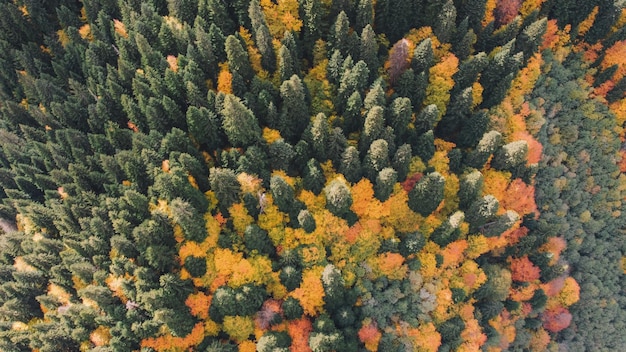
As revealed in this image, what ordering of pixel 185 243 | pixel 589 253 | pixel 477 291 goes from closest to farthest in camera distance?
pixel 185 243
pixel 477 291
pixel 589 253

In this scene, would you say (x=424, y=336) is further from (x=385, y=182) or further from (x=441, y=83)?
(x=441, y=83)

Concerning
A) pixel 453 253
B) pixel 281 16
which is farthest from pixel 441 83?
pixel 281 16

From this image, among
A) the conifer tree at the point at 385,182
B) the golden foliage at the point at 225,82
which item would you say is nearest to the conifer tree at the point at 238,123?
the golden foliage at the point at 225,82

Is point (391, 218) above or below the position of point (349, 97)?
below

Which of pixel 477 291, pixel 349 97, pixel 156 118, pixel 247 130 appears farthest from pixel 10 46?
pixel 477 291

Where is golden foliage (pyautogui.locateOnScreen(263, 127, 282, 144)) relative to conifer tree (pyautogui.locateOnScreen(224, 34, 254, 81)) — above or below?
below

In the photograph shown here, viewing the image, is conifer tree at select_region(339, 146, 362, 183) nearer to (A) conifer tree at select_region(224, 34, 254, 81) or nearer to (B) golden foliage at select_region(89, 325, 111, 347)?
(A) conifer tree at select_region(224, 34, 254, 81)

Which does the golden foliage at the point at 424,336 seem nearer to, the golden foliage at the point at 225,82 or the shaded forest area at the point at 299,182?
the shaded forest area at the point at 299,182

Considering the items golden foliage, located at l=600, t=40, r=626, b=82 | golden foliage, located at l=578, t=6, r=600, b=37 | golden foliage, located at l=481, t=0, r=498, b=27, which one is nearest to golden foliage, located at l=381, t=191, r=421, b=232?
golden foliage, located at l=481, t=0, r=498, b=27

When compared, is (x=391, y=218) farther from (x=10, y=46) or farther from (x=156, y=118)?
(x=10, y=46)
